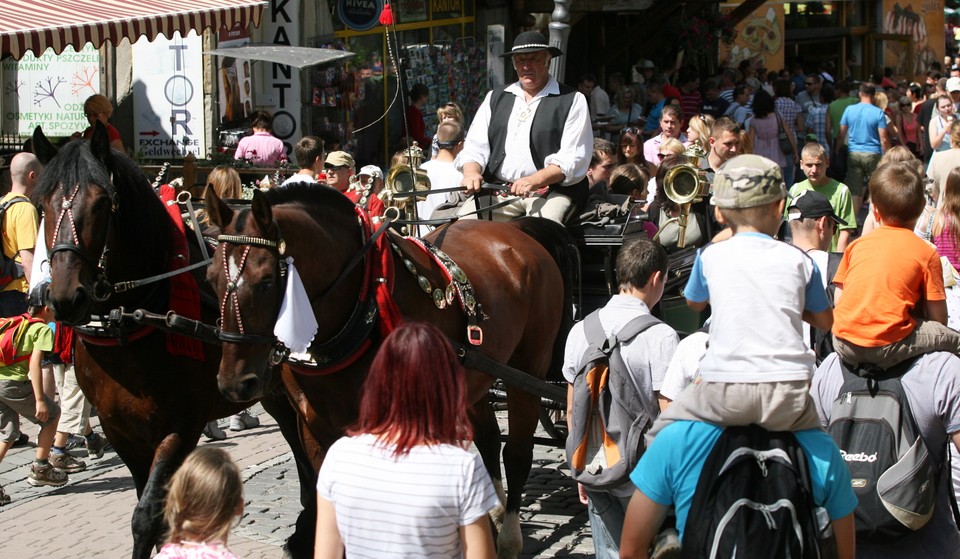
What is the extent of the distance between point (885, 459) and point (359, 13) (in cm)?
1313

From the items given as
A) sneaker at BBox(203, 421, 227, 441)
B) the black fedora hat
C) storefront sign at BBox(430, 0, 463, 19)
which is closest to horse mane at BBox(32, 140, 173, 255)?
the black fedora hat

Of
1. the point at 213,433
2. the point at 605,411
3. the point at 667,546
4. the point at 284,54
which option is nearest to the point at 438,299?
the point at 605,411

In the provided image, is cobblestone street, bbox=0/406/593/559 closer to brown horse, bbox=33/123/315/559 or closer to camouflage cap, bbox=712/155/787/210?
brown horse, bbox=33/123/315/559

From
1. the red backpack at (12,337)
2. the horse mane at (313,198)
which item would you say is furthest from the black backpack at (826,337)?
the red backpack at (12,337)

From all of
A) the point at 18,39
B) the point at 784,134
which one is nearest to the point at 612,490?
the point at 18,39

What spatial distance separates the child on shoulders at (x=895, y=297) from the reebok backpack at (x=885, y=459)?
12 cm

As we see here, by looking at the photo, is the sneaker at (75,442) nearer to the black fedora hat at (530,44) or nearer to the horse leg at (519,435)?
the horse leg at (519,435)

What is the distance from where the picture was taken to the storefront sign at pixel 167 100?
1394cm

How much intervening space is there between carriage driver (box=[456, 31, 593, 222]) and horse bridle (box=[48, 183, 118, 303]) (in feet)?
7.07

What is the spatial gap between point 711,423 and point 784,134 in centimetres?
1373

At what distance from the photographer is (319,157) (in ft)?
30.3

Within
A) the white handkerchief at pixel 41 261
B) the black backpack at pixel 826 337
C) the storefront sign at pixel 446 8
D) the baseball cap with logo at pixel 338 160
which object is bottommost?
the black backpack at pixel 826 337

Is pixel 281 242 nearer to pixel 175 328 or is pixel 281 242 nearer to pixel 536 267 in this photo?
Result: pixel 175 328

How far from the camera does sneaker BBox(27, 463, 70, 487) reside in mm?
7957
